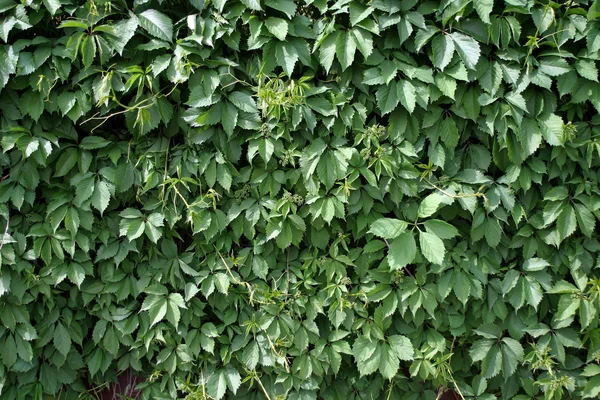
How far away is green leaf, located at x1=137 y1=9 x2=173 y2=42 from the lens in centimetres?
203

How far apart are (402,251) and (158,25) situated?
1.24 meters

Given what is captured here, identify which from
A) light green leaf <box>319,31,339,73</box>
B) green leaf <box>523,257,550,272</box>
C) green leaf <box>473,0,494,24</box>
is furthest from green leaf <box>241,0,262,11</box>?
green leaf <box>523,257,550,272</box>

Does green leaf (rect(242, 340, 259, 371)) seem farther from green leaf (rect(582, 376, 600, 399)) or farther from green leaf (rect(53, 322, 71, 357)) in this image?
green leaf (rect(582, 376, 600, 399))

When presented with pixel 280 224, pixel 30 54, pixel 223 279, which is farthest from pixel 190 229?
pixel 30 54

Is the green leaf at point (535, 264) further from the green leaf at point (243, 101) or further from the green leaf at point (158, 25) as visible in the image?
the green leaf at point (158, 25)

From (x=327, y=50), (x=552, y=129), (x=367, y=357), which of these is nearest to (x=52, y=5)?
(x=327, y=50)

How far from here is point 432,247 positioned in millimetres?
2006

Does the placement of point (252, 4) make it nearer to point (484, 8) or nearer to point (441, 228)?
point (484, 8)

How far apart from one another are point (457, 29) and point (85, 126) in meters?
1.54

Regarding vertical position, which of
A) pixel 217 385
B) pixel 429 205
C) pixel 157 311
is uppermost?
pixel 429 205

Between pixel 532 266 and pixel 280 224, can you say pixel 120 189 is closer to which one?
pixel 280 224

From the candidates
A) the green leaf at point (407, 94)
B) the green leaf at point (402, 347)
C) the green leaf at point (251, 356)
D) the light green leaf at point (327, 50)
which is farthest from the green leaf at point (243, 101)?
the green leaf at point (402, 347)

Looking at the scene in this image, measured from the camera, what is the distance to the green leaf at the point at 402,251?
2.00 m

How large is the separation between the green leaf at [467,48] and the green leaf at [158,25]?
41.4 inches
